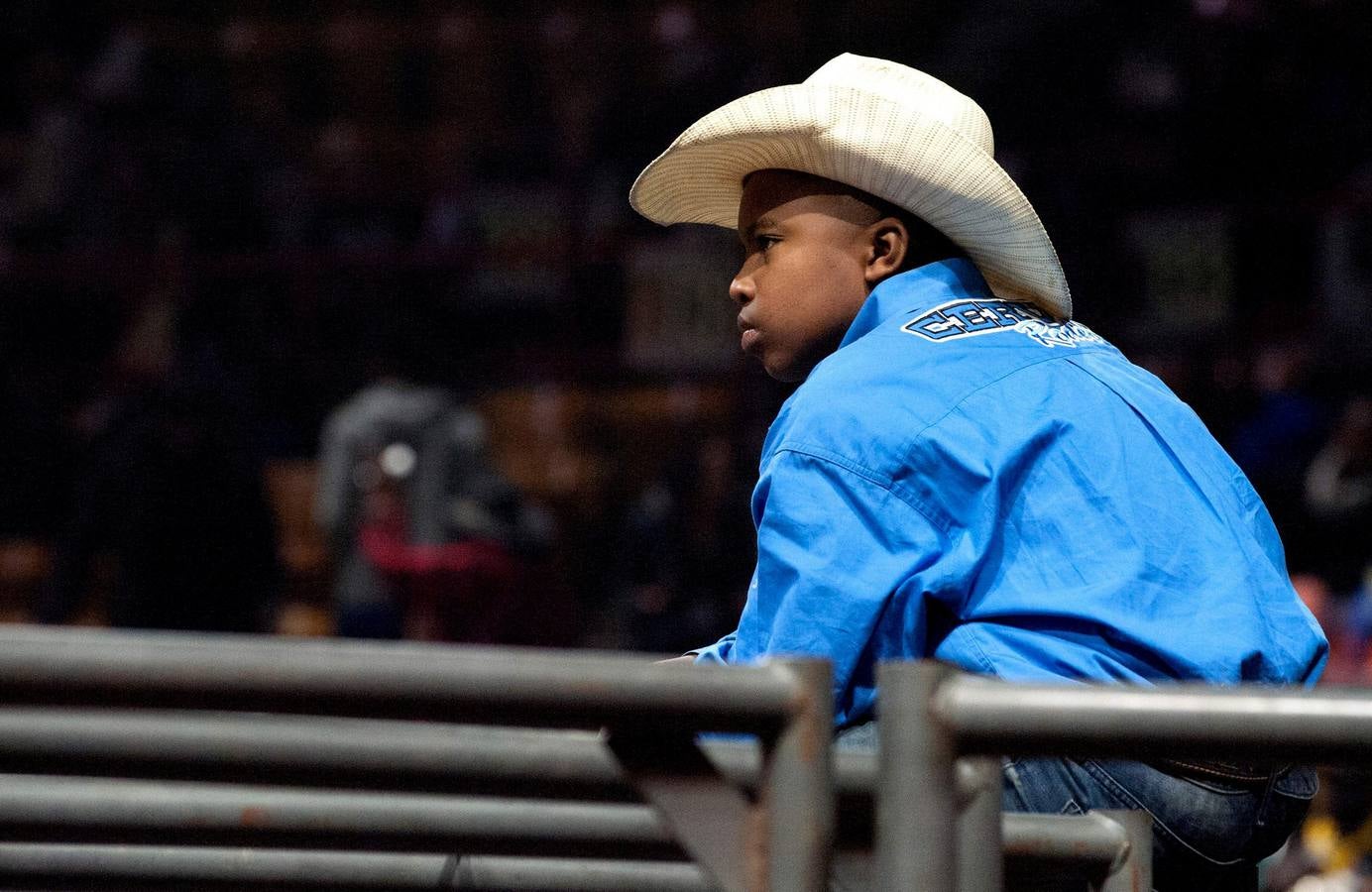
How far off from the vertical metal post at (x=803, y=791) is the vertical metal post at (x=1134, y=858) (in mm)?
588

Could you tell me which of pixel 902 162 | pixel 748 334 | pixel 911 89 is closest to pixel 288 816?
pixel 748 334

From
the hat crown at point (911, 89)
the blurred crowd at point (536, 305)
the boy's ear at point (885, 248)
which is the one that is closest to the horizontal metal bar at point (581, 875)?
the boy's ear at point (885, 248)

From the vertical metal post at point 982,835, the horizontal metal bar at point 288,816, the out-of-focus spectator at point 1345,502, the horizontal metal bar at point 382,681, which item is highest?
the horizontal metal bar at point 382,681

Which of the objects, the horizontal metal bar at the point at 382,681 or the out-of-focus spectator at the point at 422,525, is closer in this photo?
the horizontal metal bar at the point at 382,681

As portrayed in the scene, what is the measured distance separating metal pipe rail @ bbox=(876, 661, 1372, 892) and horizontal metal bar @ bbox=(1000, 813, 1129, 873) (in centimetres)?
42

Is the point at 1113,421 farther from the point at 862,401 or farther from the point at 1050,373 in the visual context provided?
the point at 862,401

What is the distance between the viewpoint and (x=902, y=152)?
88.8 inches

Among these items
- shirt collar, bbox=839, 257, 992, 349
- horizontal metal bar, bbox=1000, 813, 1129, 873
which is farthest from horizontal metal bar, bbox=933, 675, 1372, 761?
shirt collar, bbox=839, 257, 992, 349

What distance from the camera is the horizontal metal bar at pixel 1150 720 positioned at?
1223 mm

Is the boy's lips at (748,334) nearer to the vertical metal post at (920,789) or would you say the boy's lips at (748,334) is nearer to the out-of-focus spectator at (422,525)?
the vertical metal post at (920,789)

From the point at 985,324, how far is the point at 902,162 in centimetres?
23

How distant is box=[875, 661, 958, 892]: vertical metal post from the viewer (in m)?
1.22

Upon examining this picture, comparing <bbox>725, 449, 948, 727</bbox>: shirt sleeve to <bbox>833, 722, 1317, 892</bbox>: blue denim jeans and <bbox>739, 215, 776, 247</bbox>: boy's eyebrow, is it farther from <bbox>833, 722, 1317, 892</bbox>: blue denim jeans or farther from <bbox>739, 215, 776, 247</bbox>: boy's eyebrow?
<bbox>739, 215, 776, 247</bbox>: boy's eyebrow

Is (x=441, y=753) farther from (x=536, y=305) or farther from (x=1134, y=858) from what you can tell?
(x=536, y=305)
